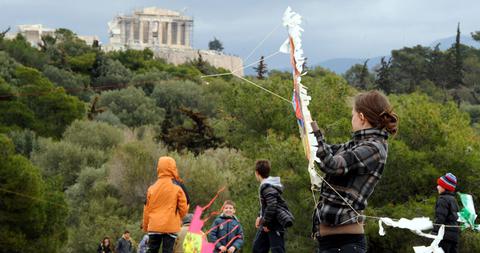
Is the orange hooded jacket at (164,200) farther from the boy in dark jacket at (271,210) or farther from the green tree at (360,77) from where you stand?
the green tree at (360,77)

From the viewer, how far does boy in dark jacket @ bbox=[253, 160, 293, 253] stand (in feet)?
28.0

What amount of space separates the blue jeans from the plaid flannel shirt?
3358 mm

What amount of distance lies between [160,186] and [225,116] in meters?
39.6

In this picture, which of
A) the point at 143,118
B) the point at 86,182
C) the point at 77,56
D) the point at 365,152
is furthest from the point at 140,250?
the point at 77,56

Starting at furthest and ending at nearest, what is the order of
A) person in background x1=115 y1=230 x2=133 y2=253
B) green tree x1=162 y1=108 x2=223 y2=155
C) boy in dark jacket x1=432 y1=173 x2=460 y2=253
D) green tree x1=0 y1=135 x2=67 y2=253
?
green tree x1=162 y1=108 x2=223 y2=155 → green tree x1=0 y1=135 x2=67 y2=253 → person in background x1=115 y1=230 x2=133 y2=253 → boy in dark jacket x1=432 y1=173 x2=460 y2=253

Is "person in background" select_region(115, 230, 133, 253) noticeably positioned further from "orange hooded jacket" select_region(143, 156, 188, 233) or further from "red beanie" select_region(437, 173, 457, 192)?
"red beanie" select_region(437, 173, 457, 192)

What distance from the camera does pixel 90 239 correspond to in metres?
40.1

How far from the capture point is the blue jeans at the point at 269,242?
8.66m

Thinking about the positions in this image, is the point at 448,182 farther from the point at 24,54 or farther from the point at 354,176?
the point at 24,54

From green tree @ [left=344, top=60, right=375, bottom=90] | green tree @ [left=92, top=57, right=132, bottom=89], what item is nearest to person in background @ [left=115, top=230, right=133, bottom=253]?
green tree @ [left=92, top=57, right=132, bottom=89]

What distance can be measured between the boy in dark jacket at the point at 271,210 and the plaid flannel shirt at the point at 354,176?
3.19 metres

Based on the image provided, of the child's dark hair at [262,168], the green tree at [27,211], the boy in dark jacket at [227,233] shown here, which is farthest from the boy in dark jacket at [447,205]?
the green tree at [27,211]

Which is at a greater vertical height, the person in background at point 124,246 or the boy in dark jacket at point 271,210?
the boy in dark jacket at point 271,210

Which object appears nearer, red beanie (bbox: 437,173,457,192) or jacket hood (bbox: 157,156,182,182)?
jacket hood (bbox: 157,156,182,182)
